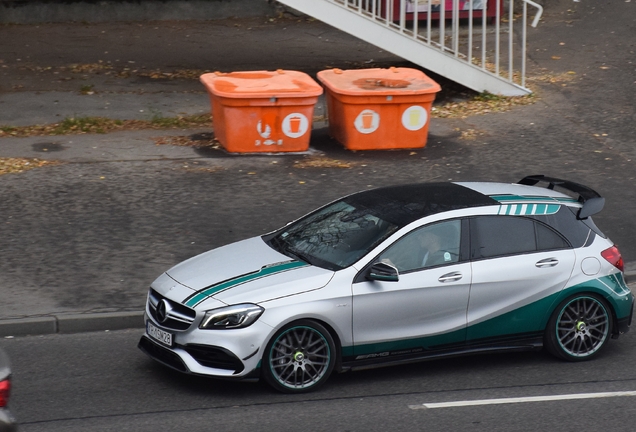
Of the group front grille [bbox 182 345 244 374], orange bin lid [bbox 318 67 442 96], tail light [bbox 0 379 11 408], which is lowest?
front grille [bbox 182 345 244 374]

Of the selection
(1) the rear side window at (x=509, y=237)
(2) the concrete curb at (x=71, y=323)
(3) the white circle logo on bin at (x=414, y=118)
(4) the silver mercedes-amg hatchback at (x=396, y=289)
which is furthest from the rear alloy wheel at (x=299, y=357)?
(3) the white circle logo on bin at (x=414, y=118)

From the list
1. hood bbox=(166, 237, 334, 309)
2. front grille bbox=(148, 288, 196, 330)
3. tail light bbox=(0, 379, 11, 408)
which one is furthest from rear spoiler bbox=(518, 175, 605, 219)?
tail light bbox=(0, 379, 11, 408)

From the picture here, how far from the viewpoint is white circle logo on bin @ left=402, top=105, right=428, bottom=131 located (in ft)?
46.7

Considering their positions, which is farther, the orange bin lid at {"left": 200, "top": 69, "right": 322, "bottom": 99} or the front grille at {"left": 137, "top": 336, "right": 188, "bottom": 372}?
the orange bin lid at {"left": 200, "top": 69, "right": 322, "bottom": 99}

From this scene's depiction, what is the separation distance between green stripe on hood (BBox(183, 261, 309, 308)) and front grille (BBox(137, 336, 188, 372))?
1.40ft

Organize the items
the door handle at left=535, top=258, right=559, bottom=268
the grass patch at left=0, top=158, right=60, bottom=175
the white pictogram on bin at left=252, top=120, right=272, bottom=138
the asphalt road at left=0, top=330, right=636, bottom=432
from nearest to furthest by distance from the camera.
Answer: the asphalt road at left=0, top=330, right=636, bottom=432
the door handle at left=535, top=258, right=559, bottom=268
the grass patch at left=0, top=158, right=60, bottom=175
the white pictogram on bin at left=252, top=120, right=272, bottom=138

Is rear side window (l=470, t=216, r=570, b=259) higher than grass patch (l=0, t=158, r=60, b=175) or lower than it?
higher

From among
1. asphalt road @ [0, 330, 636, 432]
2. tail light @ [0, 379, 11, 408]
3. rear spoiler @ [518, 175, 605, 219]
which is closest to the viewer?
tail light @ [0, 379, 11, 408]

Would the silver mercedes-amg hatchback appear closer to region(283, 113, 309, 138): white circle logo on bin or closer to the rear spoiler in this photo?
the rear spoiler

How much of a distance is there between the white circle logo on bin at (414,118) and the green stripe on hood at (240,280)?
683 cm

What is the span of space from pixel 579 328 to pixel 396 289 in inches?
70.8

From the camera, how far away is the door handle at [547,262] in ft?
26.6

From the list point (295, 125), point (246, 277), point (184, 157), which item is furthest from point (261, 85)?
point (246, 277)

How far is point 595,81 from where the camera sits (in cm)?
1769
